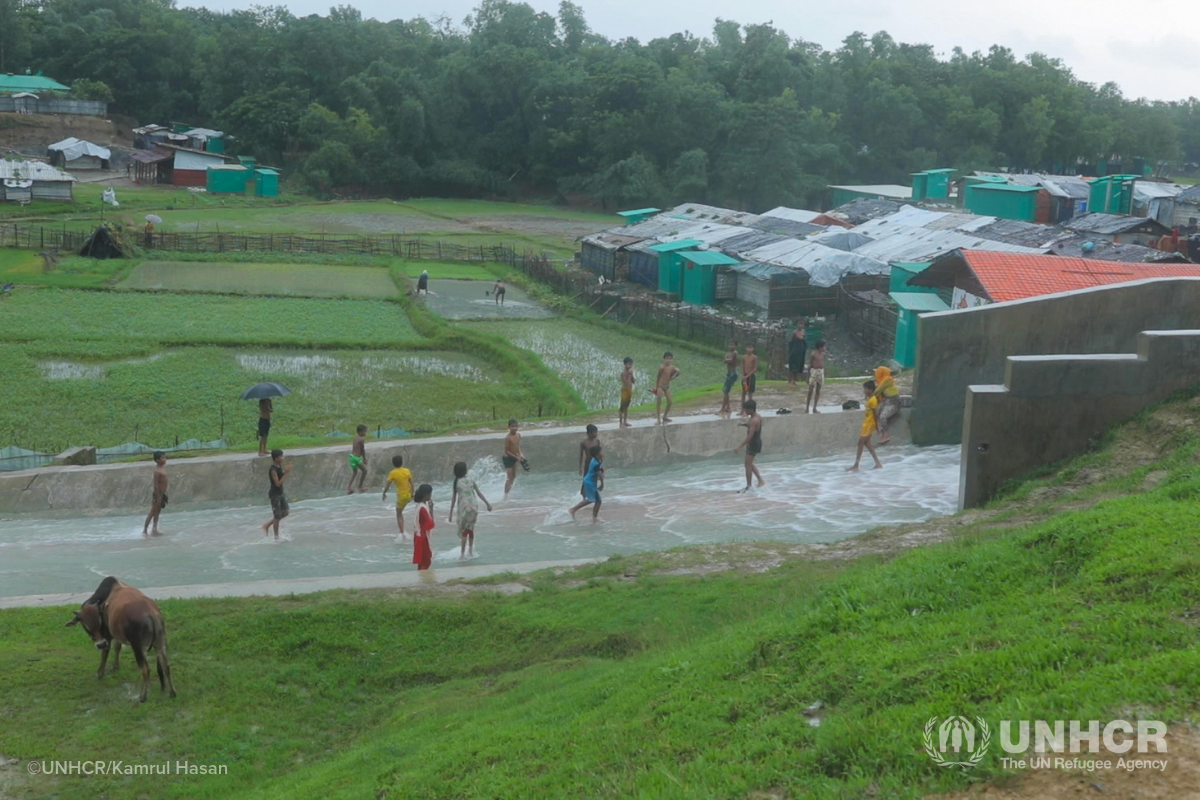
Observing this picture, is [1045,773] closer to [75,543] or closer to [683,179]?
[75,543]

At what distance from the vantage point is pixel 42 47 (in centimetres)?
8569

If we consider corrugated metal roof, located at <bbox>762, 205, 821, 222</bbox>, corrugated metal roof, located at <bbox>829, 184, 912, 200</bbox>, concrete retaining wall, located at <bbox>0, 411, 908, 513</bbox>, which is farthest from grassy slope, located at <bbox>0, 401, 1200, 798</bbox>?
corrugated metal roof, located at <bbox>829, 184, 912, 200</bbox>

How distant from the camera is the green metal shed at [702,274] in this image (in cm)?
3672

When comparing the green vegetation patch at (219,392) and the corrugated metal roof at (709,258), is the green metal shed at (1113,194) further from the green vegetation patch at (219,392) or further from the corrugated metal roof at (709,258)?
the green vegetation patch at (219,392)

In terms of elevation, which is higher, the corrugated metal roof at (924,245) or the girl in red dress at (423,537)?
the corrugated metal roof at (924,245)

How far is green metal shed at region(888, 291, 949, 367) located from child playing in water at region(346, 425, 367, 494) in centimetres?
1371

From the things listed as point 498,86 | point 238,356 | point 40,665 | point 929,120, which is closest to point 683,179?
point 498,86

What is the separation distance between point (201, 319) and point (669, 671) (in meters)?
27.0

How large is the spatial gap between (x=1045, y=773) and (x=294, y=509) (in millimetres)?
13943

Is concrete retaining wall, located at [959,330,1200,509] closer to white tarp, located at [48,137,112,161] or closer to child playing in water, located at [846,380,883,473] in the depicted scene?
child playing in water, located at [846,380,883,473]

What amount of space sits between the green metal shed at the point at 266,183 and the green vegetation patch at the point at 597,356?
3963 cm

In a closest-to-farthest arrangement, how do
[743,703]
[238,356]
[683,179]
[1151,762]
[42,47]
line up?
1. [1151,762]
2. [743,703]
3. [238,356]
4. [683,179]
5. [42,47]

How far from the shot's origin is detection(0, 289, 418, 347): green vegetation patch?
94.9 feet

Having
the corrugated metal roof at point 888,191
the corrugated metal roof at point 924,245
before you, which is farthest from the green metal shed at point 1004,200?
the corrugated metal roof at point 924,245
